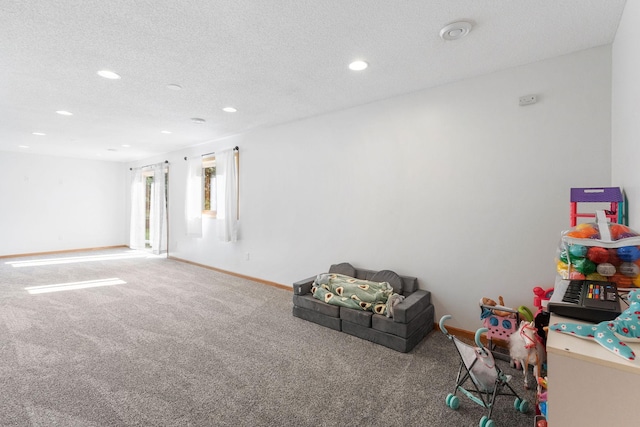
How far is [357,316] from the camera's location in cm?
292

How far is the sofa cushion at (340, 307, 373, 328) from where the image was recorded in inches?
113

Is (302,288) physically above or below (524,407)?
above

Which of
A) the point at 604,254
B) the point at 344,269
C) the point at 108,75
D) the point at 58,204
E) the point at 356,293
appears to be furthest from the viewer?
the point at 58,204

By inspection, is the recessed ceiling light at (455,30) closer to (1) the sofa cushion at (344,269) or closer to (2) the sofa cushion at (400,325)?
(2) the sofa cushion at (400,325)

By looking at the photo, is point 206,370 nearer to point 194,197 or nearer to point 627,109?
point 627,109

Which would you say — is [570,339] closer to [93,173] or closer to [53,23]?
[53,23]

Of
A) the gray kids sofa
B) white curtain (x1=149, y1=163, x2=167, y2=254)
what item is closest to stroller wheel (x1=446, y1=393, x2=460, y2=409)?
the gray kids sofa

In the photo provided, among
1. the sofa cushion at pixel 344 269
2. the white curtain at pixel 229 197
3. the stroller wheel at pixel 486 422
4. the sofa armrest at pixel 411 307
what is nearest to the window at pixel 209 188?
the white curtain at pixel 229 197

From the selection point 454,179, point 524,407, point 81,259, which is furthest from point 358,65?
point 81,259

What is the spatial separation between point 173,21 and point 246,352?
263cm

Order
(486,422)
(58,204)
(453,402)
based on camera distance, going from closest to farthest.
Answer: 1. (486,422)
2. (453,402)
3. (58,204)

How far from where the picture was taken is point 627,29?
1.79m

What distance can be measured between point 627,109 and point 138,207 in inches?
360

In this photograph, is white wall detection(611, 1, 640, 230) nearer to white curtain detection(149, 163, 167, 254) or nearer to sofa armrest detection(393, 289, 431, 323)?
sofa armrest detection(393, 289, 431, 323)
